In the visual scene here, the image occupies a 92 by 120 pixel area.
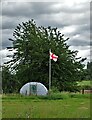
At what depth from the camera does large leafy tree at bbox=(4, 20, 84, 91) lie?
4166cm

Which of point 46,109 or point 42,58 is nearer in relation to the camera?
point 46,109

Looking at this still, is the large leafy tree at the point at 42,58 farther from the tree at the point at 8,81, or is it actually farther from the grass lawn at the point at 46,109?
the grass lawn at the point at 46,109

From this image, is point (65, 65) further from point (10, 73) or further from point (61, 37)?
point (10, 73)

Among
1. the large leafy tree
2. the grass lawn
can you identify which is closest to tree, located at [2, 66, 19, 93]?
the large leafy tree

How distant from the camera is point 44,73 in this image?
4262 cm

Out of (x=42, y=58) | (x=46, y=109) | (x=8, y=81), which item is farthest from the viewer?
(x=8, y=81)

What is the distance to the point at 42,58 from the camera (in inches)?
1606

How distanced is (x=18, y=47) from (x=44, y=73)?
15.3 ft

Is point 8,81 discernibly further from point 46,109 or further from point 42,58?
point 46,109

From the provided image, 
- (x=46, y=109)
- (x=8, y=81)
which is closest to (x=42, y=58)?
(x=8, y=81)

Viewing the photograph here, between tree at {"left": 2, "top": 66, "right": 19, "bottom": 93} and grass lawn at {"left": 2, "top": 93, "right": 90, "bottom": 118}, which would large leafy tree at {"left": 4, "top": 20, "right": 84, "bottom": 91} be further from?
grass lawn at {"left": 2, "top": 93, "right": 90, "bottom": 118}

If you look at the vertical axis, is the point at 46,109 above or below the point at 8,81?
below

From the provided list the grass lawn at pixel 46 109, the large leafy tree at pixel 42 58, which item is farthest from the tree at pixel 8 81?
the grass lawn at pixel 46 109

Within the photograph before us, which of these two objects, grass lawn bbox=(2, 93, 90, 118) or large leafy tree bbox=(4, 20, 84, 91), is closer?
grass lawn bbox=(2, 93, 90, 118)
